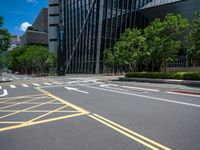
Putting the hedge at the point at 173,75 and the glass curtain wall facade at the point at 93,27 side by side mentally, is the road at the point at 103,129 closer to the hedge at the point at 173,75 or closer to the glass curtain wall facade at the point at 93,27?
the hedge at the point at 173,75

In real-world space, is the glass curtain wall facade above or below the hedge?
above

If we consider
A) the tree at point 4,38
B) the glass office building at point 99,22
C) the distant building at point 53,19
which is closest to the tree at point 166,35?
the tree at point 4,38

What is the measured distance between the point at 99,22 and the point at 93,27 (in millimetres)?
2210

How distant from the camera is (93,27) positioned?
56.7 meters

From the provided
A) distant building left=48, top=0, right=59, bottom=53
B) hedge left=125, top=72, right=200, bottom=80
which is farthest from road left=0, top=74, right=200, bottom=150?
distant building left=48, top=0, right=59, bottom=53

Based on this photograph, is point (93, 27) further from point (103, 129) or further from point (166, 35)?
point (103, 129)

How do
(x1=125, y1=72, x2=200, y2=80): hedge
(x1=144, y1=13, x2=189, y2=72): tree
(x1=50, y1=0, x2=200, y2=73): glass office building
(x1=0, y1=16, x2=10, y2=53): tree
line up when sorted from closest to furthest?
(x1=125, y1=72, x2=200, y2=80): hedge, (x1=144, y1=13, x2=189, y2=72): tree, (x1=0, y1=16, x2=10, y2=53): tree, (x1=50, y1=0, x2=200, y2=73): glass office building

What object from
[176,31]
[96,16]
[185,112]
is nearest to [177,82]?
[176,31]

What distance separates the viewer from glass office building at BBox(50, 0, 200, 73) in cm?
5541

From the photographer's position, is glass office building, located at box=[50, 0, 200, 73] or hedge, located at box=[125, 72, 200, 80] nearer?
hedge, located at box=[125, 72, 200, 80]

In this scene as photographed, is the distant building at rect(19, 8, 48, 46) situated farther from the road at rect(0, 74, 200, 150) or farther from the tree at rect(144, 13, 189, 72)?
the road at rect(0, 74, 200, 150)

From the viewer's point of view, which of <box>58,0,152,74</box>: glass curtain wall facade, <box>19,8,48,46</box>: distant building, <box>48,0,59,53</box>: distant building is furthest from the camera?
<box>19,8,48,46</box>: distant building

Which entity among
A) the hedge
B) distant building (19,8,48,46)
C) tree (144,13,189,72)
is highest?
distant building (19,8,48,46)

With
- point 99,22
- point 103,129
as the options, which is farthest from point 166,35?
point 99,22
